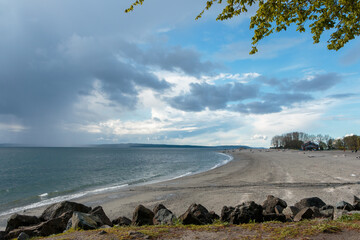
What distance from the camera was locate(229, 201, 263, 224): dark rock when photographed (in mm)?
8156

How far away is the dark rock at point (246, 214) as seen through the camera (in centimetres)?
816

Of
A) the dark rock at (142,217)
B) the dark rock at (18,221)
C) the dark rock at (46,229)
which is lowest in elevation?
the dark rock at (18,221)

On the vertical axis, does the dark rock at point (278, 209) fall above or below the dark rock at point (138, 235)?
below

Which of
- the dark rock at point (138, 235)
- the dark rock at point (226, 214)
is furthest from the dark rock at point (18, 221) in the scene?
the dark rock at point (226, 214)

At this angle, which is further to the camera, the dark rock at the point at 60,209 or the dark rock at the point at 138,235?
the dark rock at the point at 60,209

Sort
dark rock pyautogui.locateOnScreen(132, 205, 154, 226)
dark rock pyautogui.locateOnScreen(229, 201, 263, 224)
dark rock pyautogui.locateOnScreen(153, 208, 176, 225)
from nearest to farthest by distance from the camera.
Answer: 1. dark rock pyautogui.locateOnScreen(229, 201, 263, 224)
2. dark rock pyautogui.locateOnScreen(153, 208, 176, 225)
3. dark rock pyautogui.locateOnScreen(132, 205, 154, 226)

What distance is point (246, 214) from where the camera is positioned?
8.27 meters

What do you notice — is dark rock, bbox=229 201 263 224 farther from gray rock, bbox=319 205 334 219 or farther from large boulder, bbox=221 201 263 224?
gray rock, bbox=319 205 334 219

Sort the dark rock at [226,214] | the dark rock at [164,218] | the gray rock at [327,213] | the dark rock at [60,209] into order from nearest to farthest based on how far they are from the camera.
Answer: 1. the dark rock at [226,214]
2. the gray rock at [327,213]
3. the dark rock at [164,218]
4. the dark rock at [60,209]

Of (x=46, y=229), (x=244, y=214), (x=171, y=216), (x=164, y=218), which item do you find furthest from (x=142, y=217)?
(x=244, y=214)

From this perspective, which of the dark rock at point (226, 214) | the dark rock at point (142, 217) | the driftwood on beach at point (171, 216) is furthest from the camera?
the dark rock at point (142, 217)

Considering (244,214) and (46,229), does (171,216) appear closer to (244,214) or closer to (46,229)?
(244,214)

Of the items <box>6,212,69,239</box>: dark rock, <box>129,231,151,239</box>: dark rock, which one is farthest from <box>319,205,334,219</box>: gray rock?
<box>6,212,69,239</box>: dark rock

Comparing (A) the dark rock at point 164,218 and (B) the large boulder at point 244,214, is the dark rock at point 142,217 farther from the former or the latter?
(B) the large boulder at point 244,214
